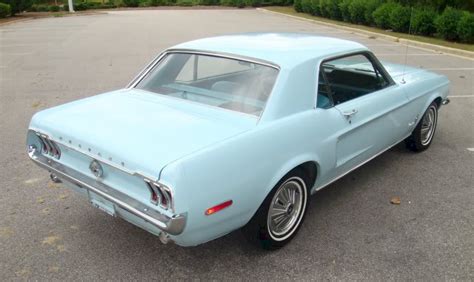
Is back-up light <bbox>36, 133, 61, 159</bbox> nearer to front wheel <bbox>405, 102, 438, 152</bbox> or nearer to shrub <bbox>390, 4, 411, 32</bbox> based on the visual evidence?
front wheel <bbox>405, 102, 438, 152</bbox>

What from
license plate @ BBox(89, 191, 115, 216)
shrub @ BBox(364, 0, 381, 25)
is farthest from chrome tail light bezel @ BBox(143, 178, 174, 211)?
shrub @ BBox(364, 0, 381, 25)

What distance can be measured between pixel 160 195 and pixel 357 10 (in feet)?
61.5

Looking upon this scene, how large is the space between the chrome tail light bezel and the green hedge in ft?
33.7

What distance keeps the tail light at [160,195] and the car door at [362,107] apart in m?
1.58

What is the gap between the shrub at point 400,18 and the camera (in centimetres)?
1606

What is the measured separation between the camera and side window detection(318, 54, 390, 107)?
402 centimetres

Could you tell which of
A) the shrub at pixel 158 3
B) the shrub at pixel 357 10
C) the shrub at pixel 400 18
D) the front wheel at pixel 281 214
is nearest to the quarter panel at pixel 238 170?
the front wheel at pixel 281 214

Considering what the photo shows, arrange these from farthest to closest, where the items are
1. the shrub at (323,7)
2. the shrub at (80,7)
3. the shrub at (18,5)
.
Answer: the shrub at (80,7)
the shrub at (18,5)
the shrub at (323,7)

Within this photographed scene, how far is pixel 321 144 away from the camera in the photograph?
3.28m

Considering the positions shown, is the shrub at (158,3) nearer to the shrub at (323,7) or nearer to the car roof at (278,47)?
the shrub at (323,7)

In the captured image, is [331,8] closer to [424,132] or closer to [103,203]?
[424,132]

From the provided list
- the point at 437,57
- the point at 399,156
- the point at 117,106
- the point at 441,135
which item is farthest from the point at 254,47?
the point at 437,57

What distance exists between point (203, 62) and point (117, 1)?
37.1 m

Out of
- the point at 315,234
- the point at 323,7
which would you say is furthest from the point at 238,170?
the point at 323,7
